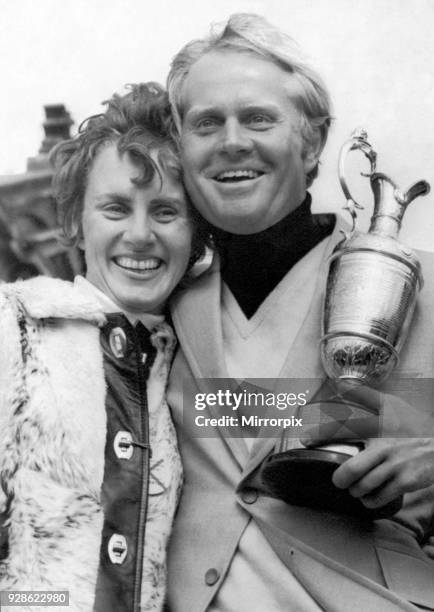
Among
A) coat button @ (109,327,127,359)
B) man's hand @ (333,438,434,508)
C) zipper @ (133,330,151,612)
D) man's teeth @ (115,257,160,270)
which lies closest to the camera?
man's hand @ (333,438,434,508)

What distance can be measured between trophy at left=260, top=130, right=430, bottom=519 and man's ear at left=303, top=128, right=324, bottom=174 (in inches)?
7.9

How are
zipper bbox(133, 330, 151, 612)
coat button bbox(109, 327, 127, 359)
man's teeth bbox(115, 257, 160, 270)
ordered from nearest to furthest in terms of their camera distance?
zipper bbox(133, 330, 151, 612) < coat button bbox(109, 327, 127, 359) < man's teeth bbox(115, 257, 160, 270)

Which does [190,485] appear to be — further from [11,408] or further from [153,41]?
[153,41]

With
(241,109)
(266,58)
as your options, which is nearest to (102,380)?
(241,109)

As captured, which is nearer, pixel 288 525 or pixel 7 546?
pixel 7 546

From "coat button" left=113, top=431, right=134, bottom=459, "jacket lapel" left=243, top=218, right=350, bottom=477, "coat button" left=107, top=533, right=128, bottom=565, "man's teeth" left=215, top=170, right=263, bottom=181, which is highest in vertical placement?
"man's teeth" left=215, top=170, right=263, bottom=181

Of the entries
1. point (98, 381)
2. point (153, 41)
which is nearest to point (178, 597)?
point (98, 381)

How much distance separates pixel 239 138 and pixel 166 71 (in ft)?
0.99

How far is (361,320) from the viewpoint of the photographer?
189 cm

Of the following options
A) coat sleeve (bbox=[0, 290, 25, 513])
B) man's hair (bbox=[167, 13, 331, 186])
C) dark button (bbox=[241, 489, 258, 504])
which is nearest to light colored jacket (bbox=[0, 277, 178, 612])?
coat sleeve (bbox=[0, 290, 25, 513])

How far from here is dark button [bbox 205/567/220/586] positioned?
192cm

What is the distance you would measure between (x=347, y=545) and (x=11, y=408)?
595 millimetres

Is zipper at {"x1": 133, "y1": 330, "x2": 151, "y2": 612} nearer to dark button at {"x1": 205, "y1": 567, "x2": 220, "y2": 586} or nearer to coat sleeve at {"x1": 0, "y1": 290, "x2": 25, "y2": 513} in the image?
dark button at {"x1": 205, "y1": 567, "x2": 220, "y2": 586}

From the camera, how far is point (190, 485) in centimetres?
202
